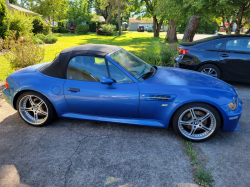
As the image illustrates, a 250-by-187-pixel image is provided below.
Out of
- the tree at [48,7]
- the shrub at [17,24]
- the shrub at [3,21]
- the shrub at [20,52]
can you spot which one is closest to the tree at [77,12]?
the tree at [48,7]

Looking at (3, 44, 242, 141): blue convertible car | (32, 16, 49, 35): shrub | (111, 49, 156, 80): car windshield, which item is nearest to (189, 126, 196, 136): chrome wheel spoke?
(3, 44, 242, 141): blue convertible car

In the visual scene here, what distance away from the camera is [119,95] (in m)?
3.28

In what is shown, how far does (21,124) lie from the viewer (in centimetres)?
388

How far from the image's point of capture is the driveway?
8.21ft

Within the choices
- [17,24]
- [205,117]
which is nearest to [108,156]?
[205,117]

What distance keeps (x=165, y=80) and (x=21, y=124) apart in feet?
9.41

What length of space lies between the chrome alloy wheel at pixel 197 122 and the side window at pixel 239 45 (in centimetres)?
365

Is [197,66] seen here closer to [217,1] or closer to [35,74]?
[217,1]

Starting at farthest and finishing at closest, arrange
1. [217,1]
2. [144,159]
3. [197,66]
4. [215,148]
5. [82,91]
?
[217,1] < [197,66] < [82,91] < [215,148] < [144,159]

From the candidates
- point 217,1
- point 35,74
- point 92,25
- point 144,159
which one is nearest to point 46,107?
point 35,74

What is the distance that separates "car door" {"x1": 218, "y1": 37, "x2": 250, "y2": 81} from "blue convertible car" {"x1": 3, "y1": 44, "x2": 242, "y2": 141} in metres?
2.66

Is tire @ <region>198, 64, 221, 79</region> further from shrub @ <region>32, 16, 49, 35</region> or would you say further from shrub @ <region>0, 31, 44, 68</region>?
shrub @ <region>32, 16, 49, 35</region>

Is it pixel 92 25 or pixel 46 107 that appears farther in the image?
pixel 92 25

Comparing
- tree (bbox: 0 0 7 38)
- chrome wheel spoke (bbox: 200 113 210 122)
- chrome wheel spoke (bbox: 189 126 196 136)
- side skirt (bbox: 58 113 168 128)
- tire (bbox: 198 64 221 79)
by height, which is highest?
tree (bbox: 0 0 7 38)
